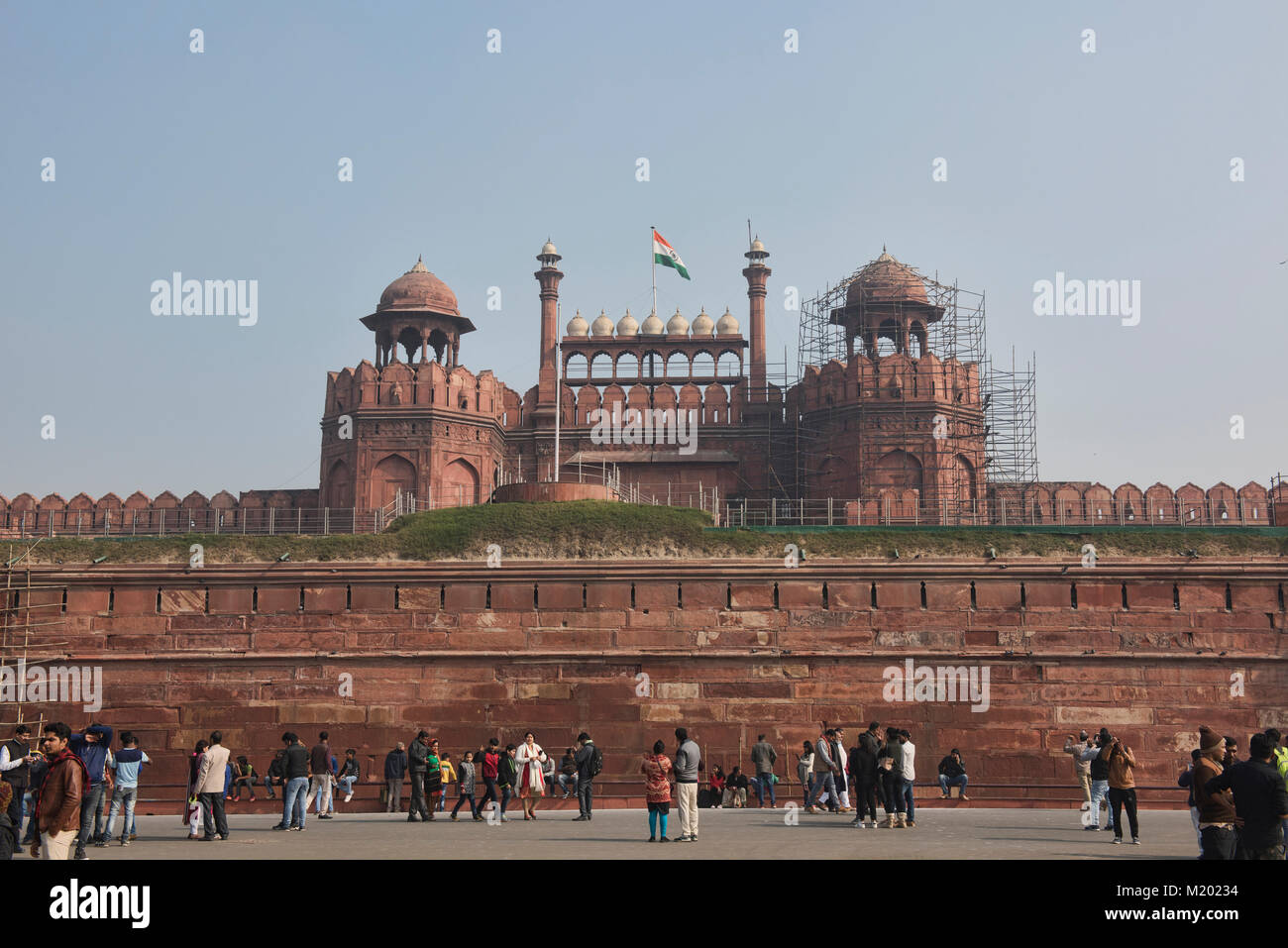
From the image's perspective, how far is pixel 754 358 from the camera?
1663 inches

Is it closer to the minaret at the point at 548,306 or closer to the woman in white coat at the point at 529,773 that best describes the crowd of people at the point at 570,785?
the woman in white coat at the point at 529,773

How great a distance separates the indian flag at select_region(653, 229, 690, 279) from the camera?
38.5 m

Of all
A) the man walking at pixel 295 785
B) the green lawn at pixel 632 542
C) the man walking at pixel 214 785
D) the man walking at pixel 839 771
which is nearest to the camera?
the man walking at pixel 214 785

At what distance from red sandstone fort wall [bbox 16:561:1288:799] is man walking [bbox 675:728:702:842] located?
36.1 feet

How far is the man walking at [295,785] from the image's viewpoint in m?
17.2

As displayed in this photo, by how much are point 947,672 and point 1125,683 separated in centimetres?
359

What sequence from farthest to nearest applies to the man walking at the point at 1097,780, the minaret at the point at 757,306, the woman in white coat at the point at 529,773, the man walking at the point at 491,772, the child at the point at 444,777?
the minaret at the point at 757,306, the child at the point at 444,777, the woman in white coat at the point at 529,773, the man walking at the point at 491,772, the man walking at the point at 1097,780

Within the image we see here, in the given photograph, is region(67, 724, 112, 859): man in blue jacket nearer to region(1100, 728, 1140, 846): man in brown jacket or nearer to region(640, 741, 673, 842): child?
region(640, 741, 673, 842): child

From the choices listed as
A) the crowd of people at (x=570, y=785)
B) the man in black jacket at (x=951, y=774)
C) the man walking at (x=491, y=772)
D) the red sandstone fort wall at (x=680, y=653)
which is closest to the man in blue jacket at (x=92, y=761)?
the crowd of people at (x=570, y=785)

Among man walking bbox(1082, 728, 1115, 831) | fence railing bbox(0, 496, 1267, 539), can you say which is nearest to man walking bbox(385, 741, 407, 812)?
man walking bbox(1082, 728, 1115, 831)

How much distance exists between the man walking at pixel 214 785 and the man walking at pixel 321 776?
228 centimetres

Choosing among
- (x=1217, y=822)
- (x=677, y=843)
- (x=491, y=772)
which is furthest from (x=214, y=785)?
(x=1217, y=822)

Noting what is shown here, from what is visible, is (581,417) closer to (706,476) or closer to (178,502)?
(706,476)

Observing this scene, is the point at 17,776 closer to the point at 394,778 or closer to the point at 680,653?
the point at 394,778
